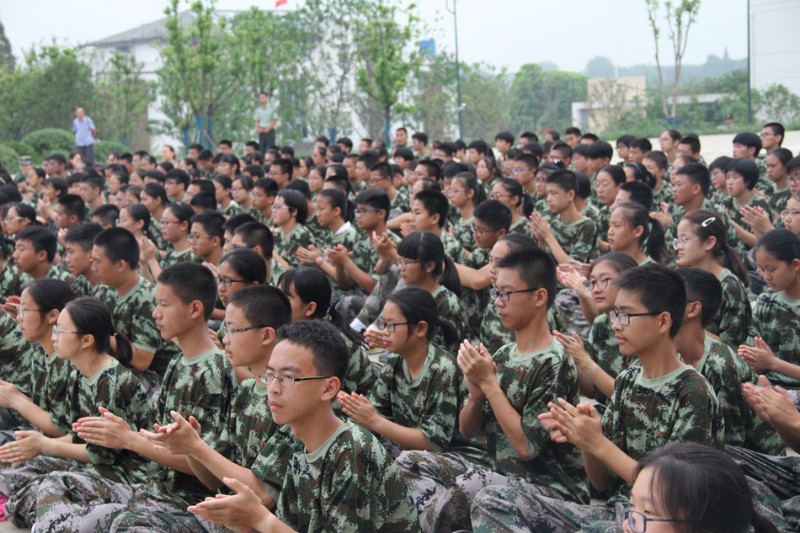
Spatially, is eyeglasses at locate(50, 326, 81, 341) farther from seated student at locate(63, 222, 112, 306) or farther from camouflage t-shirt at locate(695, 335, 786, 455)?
camouflage t-shirt at locate(695, 335, 786, 455)

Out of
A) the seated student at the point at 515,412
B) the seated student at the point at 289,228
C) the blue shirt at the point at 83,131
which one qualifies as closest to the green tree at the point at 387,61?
the blue shirt at the point at 83,131

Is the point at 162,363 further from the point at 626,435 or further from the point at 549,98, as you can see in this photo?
the point at 549,98

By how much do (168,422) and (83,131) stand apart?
13921 mm

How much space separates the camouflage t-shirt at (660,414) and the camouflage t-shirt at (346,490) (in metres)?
0.77

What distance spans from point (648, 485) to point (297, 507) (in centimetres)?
125

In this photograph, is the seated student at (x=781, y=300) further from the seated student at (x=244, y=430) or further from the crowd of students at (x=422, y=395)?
the seated student at (x=244, y=430)

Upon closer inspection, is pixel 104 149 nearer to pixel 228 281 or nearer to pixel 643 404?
pixel 228 281

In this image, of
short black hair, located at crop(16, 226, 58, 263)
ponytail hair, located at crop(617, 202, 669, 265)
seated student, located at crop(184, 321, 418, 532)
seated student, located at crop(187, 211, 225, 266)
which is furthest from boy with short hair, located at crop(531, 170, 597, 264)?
seated student, located at crop(184, 321, 418, 532)

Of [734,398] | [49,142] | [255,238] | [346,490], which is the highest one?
[49,142]

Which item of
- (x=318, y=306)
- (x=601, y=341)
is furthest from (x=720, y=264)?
(x=318, y=306)

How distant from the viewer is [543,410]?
3.31 meters

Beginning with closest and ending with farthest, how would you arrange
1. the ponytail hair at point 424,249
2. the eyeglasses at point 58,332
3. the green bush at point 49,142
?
the eyeglasses at point 58,332 → the ponytail hair at point 424,249 → the green bush at point 49,142

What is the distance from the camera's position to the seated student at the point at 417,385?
3.61 m

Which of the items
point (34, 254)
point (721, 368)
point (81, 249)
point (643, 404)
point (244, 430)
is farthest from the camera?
point (34, 254)
